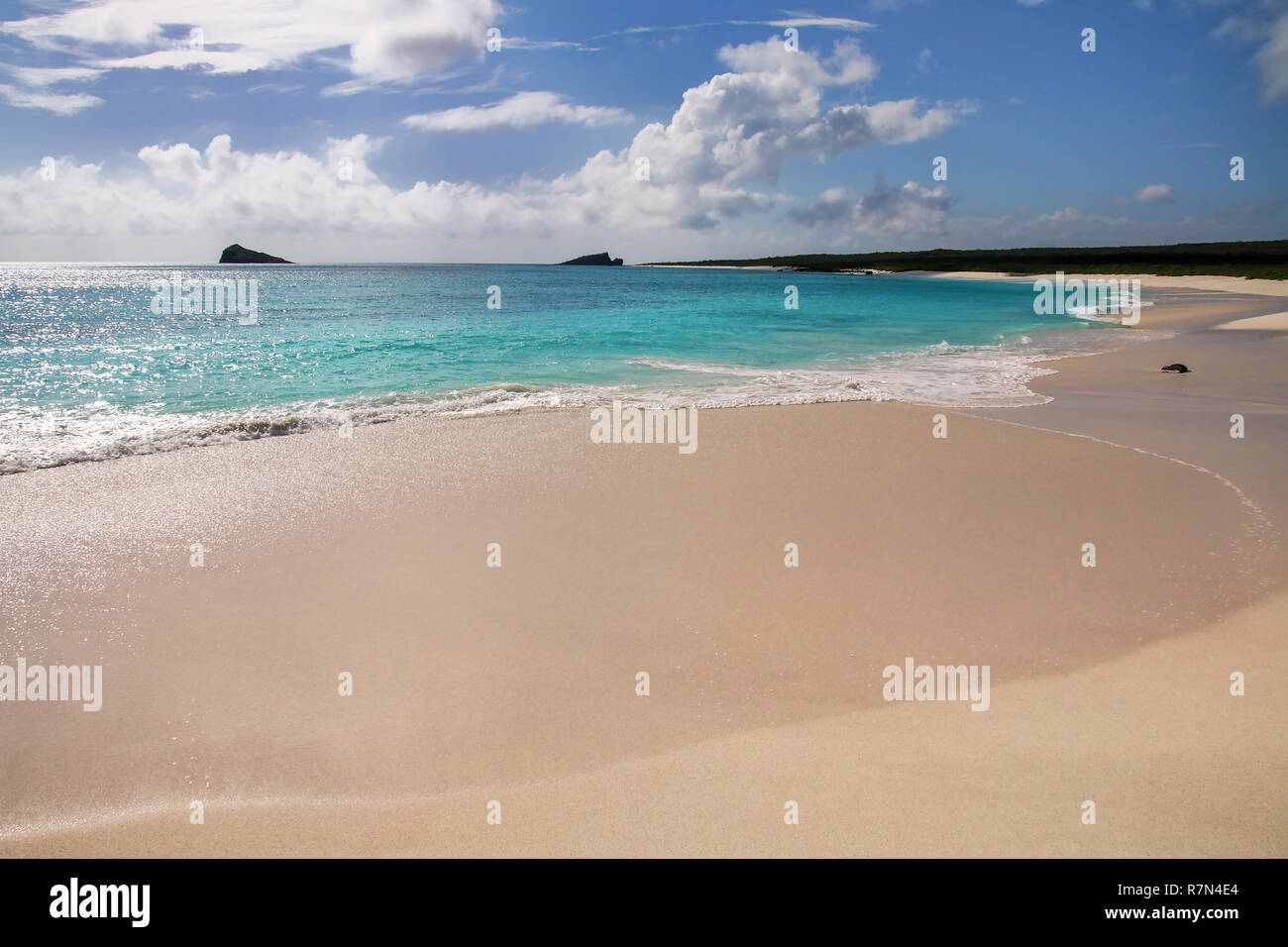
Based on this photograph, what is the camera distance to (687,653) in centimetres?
443

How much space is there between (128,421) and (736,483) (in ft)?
32.7

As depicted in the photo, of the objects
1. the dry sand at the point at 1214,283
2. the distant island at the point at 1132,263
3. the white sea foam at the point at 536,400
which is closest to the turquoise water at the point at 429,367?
the white sea foam at the point at 536,400

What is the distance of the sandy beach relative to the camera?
3.10 m

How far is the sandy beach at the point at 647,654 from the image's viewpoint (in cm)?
310

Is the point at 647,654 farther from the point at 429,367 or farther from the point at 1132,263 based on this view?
the point at 1132,263

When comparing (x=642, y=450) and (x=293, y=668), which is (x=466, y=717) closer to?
(x=293, y=668)

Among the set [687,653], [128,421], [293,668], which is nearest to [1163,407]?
[687,653]

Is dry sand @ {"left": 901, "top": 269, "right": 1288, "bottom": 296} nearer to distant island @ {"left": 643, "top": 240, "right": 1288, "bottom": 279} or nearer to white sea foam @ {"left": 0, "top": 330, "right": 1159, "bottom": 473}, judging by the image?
distant island @ {"left": 643, "top": 240, "right": 1288, "bottom": 279}

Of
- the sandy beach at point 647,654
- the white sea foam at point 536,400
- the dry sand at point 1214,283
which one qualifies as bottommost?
the sandy beach at point 647,654

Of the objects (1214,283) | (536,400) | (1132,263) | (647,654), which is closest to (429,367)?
(536,400)

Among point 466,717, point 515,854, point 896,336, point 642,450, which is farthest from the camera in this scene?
point 896,336

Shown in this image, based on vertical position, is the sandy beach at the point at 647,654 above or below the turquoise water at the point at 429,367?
below

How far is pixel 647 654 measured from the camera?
444cm

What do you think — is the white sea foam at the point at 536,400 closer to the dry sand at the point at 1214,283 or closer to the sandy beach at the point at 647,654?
the sandy beach at the point at 647,654
